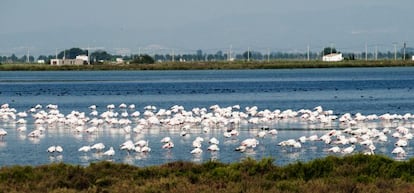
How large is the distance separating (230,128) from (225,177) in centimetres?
1896

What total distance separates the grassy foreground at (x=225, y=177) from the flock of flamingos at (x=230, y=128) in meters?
8.71

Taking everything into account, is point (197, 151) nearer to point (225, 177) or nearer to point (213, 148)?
point (213, 148)

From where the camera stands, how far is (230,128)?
114ft

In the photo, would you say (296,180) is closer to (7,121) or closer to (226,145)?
(226,145)

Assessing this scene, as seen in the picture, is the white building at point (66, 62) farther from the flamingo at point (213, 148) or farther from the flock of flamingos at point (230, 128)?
the flamingo at point (213, 148)

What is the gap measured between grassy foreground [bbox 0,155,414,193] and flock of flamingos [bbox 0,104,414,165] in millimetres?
8710

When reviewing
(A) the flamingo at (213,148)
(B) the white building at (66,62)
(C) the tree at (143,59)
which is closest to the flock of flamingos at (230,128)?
(A) the flamingo at (213,148)

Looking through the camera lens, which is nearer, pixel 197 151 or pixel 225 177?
pixel 225 177

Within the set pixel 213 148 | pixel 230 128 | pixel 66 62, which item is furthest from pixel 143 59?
pixel 213 148

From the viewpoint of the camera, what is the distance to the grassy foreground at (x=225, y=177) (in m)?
14.9

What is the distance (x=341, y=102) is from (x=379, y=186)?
128 feet

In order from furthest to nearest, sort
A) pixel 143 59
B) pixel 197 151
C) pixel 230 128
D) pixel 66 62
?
pixel 143 59 → pixel 66 62 → pixel 230 128 → pixel 197 151

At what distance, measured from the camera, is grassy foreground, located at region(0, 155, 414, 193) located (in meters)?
14.9

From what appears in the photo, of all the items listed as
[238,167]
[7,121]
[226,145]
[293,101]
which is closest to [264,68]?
[293,101]
